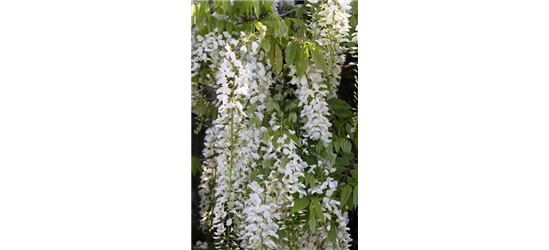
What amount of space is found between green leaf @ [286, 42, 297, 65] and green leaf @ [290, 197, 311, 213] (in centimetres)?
42

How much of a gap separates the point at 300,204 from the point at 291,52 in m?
0.46

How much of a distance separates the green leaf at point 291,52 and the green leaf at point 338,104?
0.23 meters

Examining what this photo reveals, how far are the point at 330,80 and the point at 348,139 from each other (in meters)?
0.20

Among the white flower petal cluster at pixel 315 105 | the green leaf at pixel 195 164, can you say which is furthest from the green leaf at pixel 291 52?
the green leaf at pixel 195 164

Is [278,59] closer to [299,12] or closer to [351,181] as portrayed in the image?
[299,12]

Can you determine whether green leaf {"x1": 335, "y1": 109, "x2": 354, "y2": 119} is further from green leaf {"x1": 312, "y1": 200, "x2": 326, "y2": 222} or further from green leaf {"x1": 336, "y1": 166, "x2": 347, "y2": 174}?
green leaf {"x1": 312, "y1": 200, "x2": 326, "y2": 222}

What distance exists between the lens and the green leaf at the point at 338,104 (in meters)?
1.64

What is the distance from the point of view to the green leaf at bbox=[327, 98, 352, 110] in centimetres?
164

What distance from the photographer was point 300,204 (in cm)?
150

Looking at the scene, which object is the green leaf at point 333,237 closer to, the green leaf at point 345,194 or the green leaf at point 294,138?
the green leaf at point 345,194

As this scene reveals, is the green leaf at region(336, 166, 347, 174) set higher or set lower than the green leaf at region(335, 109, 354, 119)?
lower
